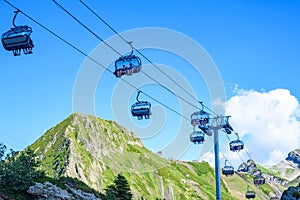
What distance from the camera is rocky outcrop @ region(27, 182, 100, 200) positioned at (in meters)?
41.7

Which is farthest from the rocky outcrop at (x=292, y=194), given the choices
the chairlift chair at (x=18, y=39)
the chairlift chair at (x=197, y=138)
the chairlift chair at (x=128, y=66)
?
the chairlift chair at (x=18, y=39)

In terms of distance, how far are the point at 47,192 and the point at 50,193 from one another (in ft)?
1.55

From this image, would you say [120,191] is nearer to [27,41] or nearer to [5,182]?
[5,182]

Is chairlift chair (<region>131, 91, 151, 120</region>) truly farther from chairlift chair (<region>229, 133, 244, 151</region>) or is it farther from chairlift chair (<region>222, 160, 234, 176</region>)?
chairlift chair (<region>222, 160, 234, 176</region>)

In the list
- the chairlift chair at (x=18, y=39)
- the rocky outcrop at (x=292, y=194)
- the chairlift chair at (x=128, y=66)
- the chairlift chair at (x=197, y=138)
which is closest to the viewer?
the chairlift chair at (x=18, y=39)

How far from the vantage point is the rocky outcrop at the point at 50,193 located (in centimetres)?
4172

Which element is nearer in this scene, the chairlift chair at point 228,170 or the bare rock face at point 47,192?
the bare rock face at point 47,192

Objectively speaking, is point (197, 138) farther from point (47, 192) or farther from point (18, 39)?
point (18, 39)

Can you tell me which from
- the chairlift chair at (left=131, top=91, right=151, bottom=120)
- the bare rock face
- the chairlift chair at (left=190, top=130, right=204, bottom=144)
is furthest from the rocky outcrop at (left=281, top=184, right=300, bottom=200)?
the chairlift chair at (left=131, top=91, right=151, bottom=120)

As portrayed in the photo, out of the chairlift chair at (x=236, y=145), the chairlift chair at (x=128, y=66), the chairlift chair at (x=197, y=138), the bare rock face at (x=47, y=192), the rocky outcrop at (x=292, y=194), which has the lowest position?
the rocky outcrop at (x=292, y=194)

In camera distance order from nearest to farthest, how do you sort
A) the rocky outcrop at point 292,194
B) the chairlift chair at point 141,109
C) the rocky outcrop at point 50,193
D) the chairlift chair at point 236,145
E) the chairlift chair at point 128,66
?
the chairlift chair at point 128,66, the chairlift chair at point 141,109, the rocky outcrop at point 50,193, the rocky outcrop at point 292,194, the chairlift chair at point 236,145

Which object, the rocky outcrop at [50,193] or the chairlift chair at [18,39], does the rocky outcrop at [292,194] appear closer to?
the rocky outcrop at [50,193]

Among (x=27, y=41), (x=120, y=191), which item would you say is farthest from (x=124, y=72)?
(x=120, y=191)

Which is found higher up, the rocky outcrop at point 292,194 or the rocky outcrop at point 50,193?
the rocky outcrop at point 50,193
